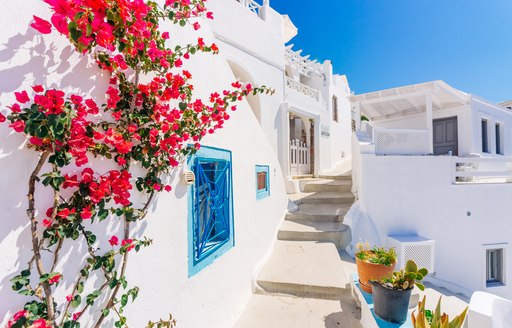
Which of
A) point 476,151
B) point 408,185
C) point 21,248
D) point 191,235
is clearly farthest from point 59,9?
point 476,151

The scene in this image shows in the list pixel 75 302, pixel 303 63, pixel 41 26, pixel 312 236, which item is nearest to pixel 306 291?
pixel 312 236

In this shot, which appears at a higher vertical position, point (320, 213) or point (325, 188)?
Answer: point (325, 188)

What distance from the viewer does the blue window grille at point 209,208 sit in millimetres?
2449

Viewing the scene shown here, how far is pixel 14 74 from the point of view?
1.13 metres

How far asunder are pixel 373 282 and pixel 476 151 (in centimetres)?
1165

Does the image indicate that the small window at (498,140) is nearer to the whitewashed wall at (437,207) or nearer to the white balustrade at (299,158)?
the whitewashed wall at (437,207)

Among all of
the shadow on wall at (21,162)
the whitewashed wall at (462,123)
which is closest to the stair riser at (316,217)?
the shadow on wall at (21,162)

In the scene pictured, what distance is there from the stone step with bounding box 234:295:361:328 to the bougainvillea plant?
2137 millimetres

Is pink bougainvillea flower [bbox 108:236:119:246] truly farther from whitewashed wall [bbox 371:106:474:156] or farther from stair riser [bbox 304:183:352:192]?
whitewashed wall [bbox 371:106:474:156]

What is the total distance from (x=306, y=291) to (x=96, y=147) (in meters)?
3.64

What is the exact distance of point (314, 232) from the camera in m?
5.58

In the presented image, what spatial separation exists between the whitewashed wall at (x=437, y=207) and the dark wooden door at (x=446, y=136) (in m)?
5.47

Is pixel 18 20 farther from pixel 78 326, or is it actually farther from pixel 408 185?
pixel 408 185

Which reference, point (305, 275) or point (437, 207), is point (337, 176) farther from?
point (305, 275)
